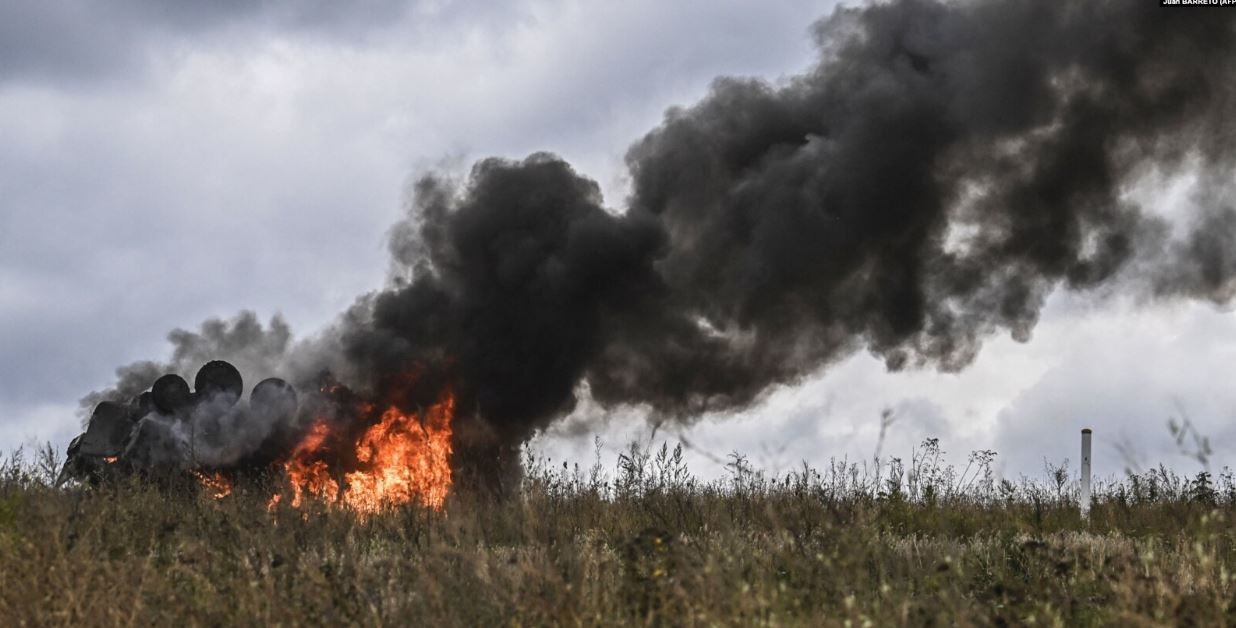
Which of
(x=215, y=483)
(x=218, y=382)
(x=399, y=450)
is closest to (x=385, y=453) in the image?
(x=399, y=450)

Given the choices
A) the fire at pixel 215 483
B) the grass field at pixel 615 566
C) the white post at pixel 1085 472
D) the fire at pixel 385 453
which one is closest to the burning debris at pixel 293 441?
the fire at pixel 385 453

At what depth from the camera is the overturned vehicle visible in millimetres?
21469

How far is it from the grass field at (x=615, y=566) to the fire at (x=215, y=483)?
2009 mm

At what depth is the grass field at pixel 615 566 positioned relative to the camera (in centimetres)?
720

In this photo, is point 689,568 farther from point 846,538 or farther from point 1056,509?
point 1056,509

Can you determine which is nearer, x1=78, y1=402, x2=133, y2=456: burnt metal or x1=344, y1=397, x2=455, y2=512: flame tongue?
x1=344, y1=397, x2=455, y2=512: flame tongue

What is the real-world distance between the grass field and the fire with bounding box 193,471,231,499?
2.01 metres

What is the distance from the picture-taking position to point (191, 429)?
21.7m

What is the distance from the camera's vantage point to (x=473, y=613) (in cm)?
756

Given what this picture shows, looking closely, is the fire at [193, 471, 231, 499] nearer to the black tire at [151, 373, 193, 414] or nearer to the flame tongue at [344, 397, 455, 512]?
the flame tongue at [344, 397, 455, 512]

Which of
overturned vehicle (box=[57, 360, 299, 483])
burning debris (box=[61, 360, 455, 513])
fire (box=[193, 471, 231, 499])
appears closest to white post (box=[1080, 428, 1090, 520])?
burning debris (box=[61, 360, 455, 513])

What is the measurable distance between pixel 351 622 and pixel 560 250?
55.4 feet

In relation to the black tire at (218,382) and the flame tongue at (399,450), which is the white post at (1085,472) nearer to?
the flame tongue at (399,450)

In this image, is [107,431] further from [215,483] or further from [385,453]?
[385,453]
